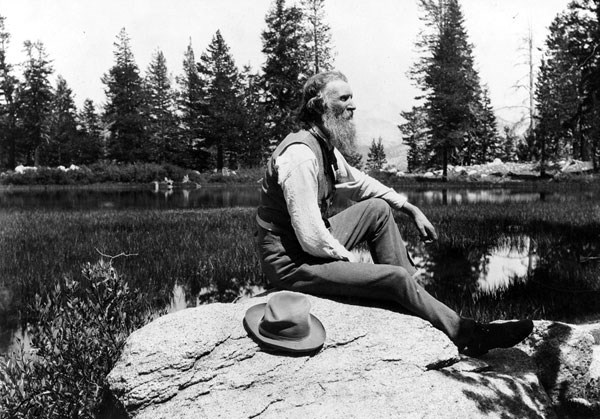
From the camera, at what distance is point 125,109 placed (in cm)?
5169

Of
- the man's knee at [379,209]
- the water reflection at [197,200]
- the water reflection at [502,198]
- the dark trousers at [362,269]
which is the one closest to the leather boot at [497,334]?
the dark trousers at [362,269]

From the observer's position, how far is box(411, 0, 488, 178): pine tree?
37.9 metres

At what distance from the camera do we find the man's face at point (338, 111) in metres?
3.61

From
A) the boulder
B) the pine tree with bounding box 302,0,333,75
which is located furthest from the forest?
the boulder

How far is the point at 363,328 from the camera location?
336 cm

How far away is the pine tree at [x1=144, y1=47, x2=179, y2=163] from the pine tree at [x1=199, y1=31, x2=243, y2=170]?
6349 millimetres

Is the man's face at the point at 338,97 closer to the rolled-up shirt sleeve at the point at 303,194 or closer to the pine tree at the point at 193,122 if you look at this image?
the rolled-up shirt sleeve at the point at 303,194

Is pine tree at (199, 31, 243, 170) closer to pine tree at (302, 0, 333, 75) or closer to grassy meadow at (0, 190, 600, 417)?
pine tree at (302, 0, 333, 75)

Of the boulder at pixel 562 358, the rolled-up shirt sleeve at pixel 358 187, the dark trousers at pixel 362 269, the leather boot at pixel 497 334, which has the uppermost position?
the rolled-up shirt sleeve at pixel 358 187

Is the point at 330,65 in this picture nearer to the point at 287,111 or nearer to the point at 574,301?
the point at 287,111

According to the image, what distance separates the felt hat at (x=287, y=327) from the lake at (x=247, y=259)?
12.0ft

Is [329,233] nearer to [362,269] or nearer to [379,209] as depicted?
[362,269]

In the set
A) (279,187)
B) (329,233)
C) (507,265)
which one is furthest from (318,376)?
(507,265)

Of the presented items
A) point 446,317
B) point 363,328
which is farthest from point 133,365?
point 446,317
